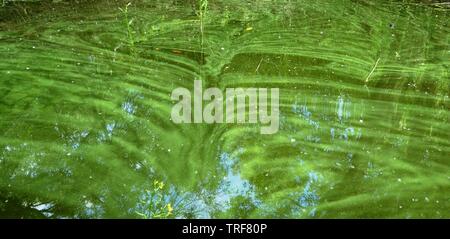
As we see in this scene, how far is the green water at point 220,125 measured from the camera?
2.02 m

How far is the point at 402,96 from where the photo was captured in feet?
9.61

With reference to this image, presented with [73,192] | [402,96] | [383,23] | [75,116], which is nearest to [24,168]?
[73,192]

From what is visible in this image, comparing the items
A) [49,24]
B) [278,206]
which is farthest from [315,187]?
[49,24]

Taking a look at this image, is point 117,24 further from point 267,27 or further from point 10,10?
point 267,27

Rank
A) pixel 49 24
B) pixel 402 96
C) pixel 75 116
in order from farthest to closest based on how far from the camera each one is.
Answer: pixel 49 24
pixel 402 96
pixel 75 116

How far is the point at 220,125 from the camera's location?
8.43ft

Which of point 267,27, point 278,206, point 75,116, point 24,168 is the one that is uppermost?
point 267,27

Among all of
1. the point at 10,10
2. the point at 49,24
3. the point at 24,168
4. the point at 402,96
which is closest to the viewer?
the point at 24,168

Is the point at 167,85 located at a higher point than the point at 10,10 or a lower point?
lower

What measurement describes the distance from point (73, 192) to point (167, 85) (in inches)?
47.5

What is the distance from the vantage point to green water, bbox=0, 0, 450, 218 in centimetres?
202

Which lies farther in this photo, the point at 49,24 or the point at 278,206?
the point at 49,24

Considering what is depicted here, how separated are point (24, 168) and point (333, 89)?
7.19 feet

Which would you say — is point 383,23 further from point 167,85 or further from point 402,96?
point 167,85
